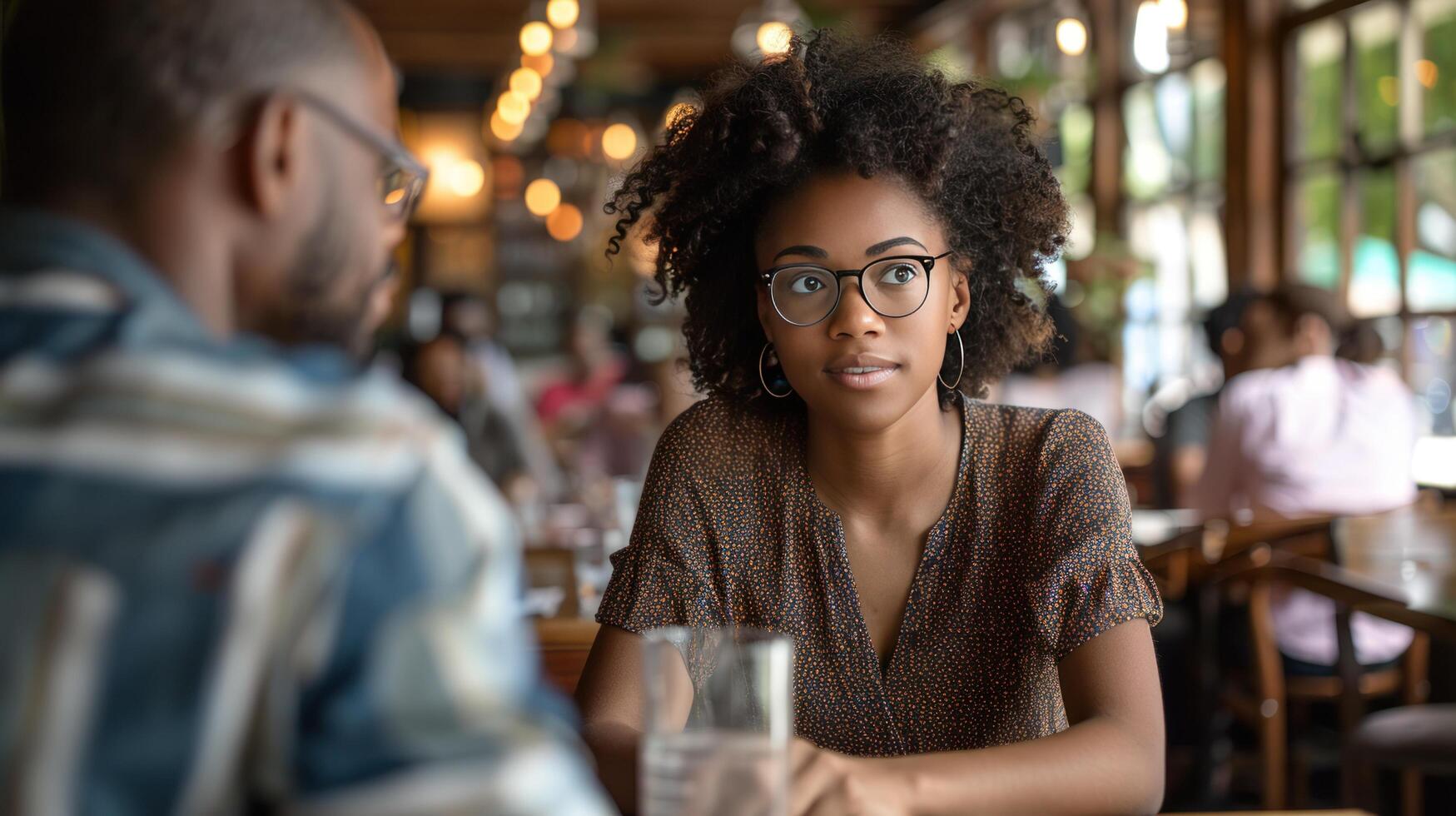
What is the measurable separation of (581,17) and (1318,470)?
129 inches

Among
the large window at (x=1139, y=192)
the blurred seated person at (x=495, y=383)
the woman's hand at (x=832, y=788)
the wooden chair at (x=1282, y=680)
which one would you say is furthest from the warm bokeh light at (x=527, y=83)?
the woman's hand at (x=832, y=788)

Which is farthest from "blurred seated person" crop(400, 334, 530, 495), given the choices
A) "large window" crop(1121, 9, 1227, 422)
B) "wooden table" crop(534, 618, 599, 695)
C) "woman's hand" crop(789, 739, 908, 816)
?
"woman's hand" crop(789, 739, 908, 816)

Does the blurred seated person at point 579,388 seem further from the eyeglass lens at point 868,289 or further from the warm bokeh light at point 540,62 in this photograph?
the eyeglass lens at point 868,289

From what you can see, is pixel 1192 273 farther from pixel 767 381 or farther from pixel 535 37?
pixel 767 381

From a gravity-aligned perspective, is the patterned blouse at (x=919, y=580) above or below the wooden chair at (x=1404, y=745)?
above

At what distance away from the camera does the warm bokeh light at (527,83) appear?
6.48 m

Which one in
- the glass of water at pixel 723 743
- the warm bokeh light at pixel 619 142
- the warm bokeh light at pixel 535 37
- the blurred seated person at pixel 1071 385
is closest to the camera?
the glass of water at pixel 723 743

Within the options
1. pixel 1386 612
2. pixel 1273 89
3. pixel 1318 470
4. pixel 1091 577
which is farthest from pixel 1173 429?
pixel 1091 577

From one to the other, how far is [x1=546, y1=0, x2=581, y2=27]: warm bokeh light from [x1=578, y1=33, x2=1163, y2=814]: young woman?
11.7 ft

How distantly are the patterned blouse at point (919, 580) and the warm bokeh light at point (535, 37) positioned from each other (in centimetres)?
415

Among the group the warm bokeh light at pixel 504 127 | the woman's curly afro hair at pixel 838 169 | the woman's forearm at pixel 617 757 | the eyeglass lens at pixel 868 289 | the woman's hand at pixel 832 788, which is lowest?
the woman's forearm at pixel 617 757

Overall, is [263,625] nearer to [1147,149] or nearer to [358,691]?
[358,691]

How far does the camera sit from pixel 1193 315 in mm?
6578

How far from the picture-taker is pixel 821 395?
4.80 ft
